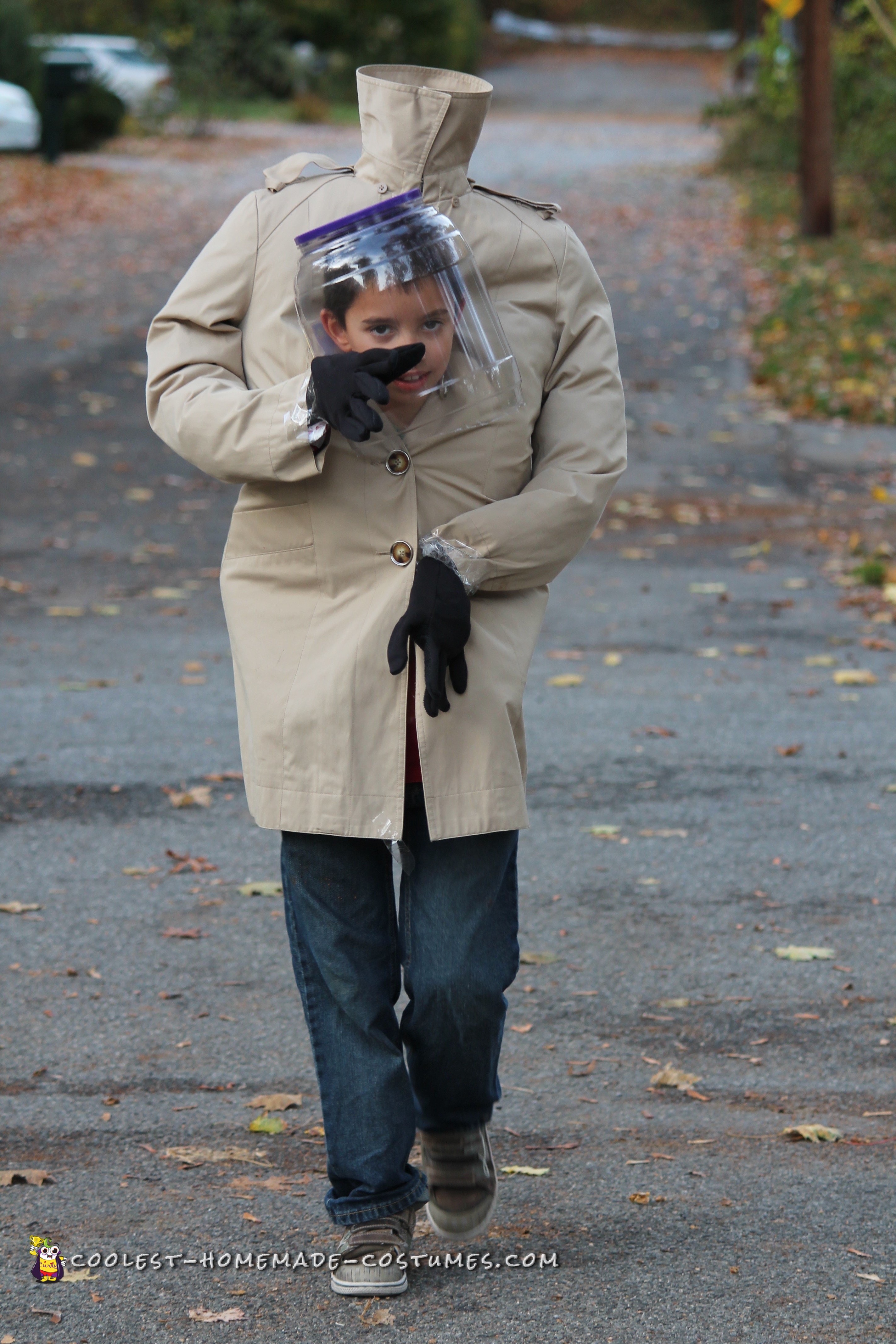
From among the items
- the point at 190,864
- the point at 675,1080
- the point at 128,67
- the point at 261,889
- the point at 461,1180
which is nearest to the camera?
the point at 461,1180

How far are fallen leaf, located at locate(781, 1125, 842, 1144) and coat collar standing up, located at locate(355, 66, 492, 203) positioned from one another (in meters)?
1.99

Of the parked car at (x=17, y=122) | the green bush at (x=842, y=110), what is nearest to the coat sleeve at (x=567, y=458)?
the green bush at (x=842, y=110)

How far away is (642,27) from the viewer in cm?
6338

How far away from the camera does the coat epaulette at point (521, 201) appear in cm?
283

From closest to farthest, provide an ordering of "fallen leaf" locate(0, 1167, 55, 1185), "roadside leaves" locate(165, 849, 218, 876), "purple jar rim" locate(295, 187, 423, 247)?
"purple jar rim" locate(295, 187, 423, 247) < "fallen leaf" locate(0, 1167, 55, 1185) < "roadside leaves" locate(165, 849, 218, 876)

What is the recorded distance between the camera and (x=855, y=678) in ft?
22.7

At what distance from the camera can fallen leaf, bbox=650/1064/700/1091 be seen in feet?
12.0

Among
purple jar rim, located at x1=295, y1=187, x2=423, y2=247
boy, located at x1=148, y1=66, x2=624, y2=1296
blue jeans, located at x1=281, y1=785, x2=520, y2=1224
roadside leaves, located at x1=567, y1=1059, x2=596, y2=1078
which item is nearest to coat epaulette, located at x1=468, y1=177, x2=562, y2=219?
boy, located at x1=148, y1=66, x2=624, y2=1296

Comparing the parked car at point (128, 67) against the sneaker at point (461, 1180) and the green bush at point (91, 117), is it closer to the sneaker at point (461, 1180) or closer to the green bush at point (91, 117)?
the green bush at point (91, 117)

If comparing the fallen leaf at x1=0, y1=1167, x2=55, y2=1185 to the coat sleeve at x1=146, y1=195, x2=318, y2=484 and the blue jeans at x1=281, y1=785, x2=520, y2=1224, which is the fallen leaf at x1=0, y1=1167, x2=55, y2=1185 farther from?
the coat sleeve at x1=146, y1=195, x2=318, y2=484

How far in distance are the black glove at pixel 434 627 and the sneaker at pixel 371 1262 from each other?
2.90ft

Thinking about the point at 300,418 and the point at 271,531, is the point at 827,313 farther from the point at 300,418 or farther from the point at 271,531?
the point at 300,418

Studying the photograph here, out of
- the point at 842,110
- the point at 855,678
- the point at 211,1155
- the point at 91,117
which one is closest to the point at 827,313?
the point at 842,110

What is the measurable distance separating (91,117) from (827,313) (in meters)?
17.5
